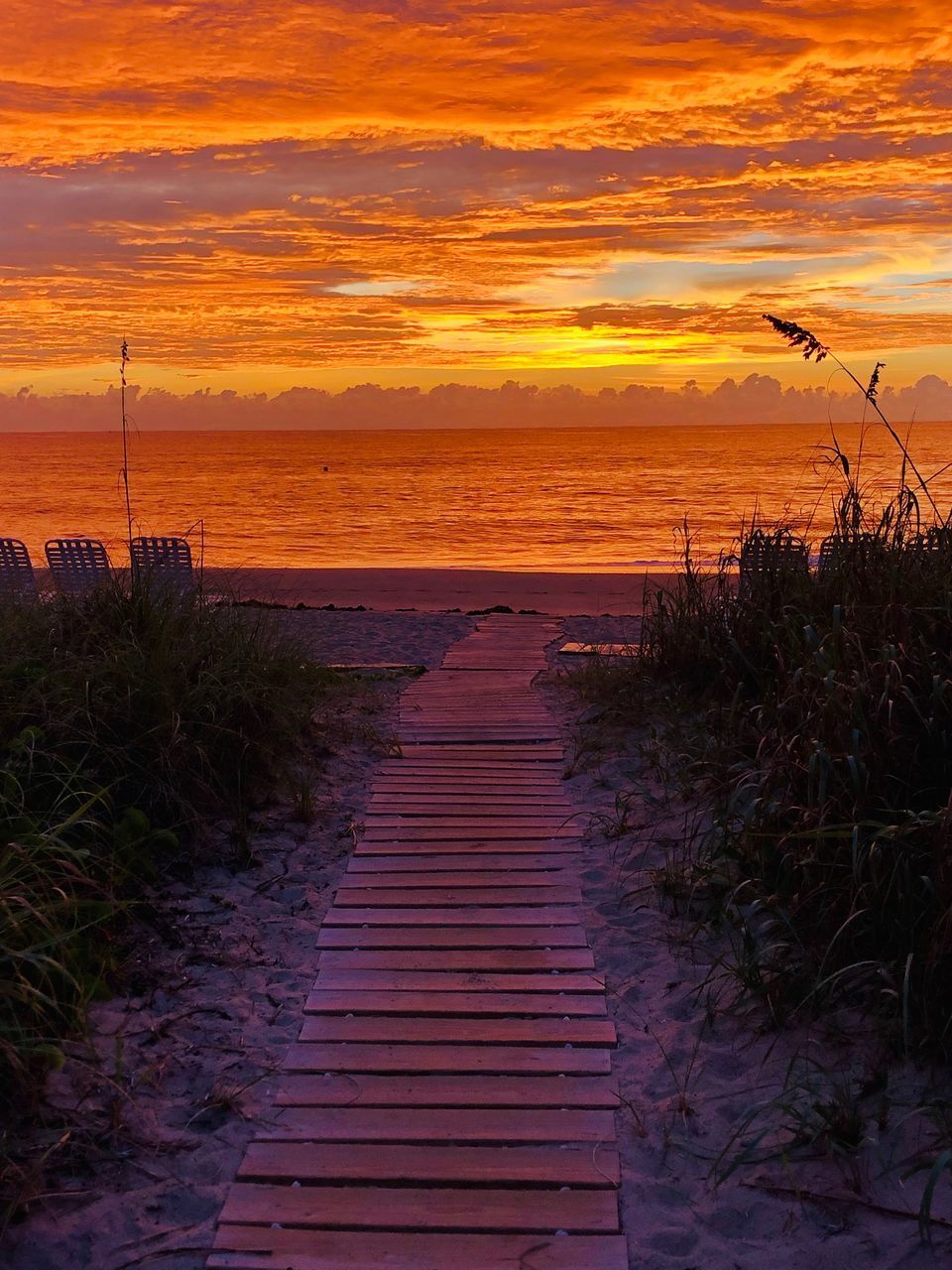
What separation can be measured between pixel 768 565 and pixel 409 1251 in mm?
3920

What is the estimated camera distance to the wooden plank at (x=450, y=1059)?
2.94 m

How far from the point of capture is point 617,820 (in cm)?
475

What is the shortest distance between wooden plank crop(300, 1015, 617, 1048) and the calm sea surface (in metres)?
3.41

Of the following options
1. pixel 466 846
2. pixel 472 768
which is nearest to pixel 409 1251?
pixel 466 846

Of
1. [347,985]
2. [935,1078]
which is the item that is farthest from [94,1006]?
[935,1078]

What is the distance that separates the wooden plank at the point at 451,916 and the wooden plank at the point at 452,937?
33 millimetres

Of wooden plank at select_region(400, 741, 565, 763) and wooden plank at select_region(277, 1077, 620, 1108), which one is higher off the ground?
wooden plank at select_region(400, 741, 565, 763)

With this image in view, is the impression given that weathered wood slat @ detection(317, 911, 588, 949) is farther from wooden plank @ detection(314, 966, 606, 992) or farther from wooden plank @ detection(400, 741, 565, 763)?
wooden plank @ detection(400, 741, 565, 763)

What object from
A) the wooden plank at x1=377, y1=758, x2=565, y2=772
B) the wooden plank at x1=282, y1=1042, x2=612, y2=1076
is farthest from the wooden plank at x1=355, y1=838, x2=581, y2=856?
the wooden plank at x1=282, y1=1042, x2=612, y2=1076

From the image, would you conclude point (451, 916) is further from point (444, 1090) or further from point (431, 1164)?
point (431, 1164)

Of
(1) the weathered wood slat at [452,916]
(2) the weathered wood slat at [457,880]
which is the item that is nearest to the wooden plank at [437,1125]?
(1) the weathered wood slat at [452,916]

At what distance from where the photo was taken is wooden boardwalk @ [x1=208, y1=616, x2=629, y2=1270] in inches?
91.9

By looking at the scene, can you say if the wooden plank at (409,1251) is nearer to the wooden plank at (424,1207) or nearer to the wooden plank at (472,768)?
the wooden plank at (424,1207)

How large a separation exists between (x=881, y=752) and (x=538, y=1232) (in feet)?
5.54
